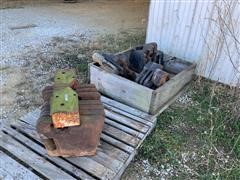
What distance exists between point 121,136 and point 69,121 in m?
0.53

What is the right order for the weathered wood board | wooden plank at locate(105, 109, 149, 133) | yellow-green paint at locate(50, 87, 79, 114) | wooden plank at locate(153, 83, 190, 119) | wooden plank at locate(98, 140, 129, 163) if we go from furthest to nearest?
wooden plank at locate(153, 83, 190, 119) → the weathered wood board → wooden plank at locate(105, 109, 149, 133) → wooden plank at locate(98, 140, 129, 163) → yellow-green paint at locate(50, 87, 79, 114)

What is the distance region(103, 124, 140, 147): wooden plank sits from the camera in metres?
1.95

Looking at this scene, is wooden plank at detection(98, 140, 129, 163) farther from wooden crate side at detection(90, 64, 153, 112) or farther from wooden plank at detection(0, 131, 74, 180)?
wooden crate side at detection(90, 64, 153, 112)

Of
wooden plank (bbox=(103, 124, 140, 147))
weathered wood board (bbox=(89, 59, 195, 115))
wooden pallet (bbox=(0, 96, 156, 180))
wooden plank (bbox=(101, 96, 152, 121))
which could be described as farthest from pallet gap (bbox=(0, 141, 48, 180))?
weathered wood board (bbox=(89, 59, 195, 115))

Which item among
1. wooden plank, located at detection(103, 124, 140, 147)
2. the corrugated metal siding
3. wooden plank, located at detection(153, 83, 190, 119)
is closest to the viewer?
wooden plank, located at detection(103, 124, 140, 147)

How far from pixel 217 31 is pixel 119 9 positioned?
11.0 feet

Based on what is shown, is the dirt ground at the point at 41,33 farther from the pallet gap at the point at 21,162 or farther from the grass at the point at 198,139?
→ the grass at the point at 198,139

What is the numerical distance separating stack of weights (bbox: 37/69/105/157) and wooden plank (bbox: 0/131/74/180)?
0.09 meters

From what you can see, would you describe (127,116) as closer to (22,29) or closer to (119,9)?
(22,29)

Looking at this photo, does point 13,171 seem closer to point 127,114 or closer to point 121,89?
point 127,114

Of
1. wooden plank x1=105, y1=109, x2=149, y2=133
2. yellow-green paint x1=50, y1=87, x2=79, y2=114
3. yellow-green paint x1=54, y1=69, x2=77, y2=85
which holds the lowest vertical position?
wooden plank x1=105, y1=109, x2=149, y2=133

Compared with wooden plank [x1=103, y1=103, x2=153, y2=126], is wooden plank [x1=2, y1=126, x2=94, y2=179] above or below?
below

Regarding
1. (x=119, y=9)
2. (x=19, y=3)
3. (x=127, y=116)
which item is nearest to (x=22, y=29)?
(x=19, y=3)

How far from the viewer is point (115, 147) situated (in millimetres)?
1913
